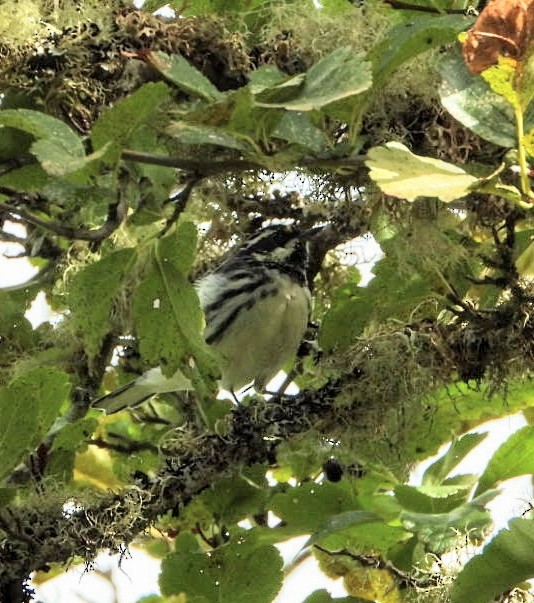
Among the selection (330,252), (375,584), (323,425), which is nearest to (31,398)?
(323,425)

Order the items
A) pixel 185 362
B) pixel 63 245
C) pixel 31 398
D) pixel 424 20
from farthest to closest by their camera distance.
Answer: pixel 63 245
pixel 31 398
pixel 185 362
pixel 424 20

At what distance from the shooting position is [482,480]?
2.00 m

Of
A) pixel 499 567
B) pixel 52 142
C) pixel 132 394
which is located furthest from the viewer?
pixel 132 394

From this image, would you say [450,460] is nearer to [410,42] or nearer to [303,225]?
[303,225]

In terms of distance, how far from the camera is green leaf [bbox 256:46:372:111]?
1453mm

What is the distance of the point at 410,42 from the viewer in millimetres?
1548

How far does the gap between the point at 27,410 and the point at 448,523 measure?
0.67 meters

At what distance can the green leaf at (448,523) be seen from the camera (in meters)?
1.83

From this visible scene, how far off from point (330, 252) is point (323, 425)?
86 centimetres

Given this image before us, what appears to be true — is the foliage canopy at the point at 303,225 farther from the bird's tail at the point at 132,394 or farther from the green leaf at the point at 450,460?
the bird's tail at the point at 132,394

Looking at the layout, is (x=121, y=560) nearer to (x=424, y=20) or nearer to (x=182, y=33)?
(x=182, y=33)

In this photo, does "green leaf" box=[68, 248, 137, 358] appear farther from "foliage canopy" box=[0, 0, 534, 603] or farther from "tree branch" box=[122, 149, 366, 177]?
"tree branch" box=[122, 149, 366, 177]

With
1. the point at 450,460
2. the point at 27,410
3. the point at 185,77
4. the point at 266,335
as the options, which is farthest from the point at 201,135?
the point at 266,335

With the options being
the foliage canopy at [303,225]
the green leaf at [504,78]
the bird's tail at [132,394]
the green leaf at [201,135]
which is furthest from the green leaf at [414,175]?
the bird's tail at [132,394]
